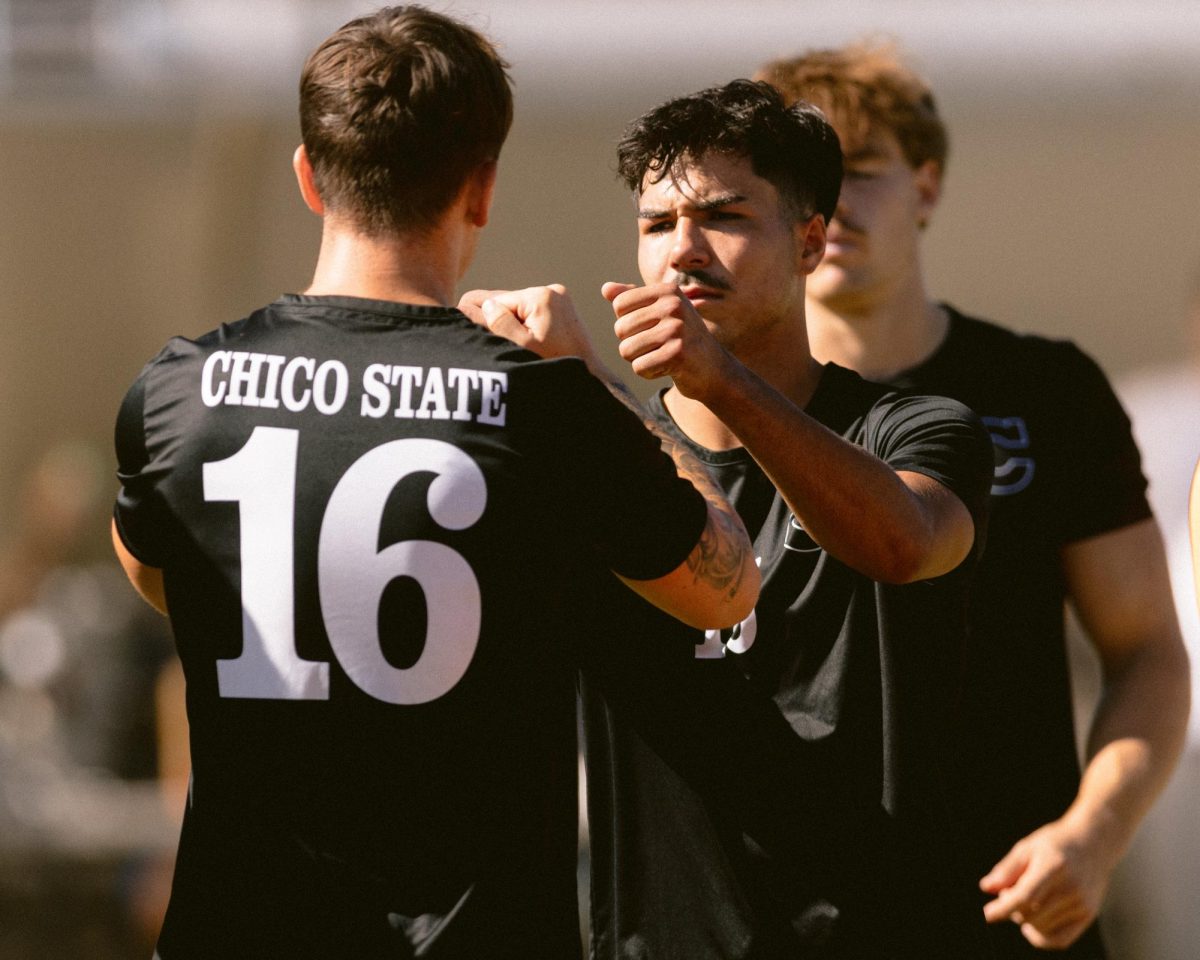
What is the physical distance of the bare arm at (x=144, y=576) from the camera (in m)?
2.81

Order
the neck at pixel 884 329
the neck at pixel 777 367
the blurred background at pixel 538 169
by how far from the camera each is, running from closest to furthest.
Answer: the neck at pixel 777 367
the neck at pixel 884 329
the blurred background at pixel 538 169

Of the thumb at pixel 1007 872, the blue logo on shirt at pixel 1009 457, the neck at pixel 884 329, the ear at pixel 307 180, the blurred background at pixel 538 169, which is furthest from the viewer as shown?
the blurred background at pixel 538 169

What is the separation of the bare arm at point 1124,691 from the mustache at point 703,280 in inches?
36.4

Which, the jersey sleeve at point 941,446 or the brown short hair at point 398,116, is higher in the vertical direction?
the brown short hair at point 398,116

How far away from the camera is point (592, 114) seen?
11.8 m

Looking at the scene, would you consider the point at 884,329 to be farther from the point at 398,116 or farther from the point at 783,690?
the point at 398,116

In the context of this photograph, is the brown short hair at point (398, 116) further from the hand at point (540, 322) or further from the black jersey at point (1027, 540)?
the black jersey at point (1027, 540)

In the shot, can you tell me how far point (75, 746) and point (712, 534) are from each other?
22.6ft

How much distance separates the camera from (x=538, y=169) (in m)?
11.8

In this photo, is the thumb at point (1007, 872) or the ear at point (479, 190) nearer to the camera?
the ear at point (479, 190)

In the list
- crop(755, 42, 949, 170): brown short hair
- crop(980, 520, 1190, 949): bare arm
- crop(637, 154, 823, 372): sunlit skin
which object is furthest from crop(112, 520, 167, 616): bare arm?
crop(755, 42, 949, 170): brown short hair

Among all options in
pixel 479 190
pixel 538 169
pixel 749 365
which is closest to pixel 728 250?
pixel 749 365

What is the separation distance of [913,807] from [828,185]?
1156mm

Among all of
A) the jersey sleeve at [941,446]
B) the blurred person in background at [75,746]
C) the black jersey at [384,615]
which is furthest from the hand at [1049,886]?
the blurred person in background at [75,746]
